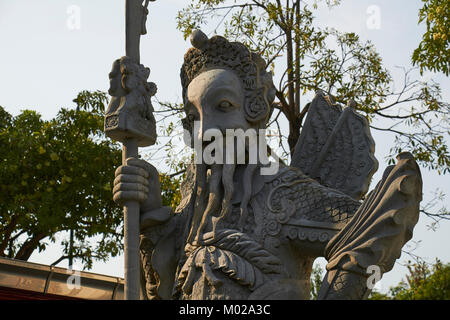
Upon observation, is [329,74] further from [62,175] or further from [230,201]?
[230,201]

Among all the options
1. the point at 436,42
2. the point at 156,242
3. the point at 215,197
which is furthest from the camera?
the point at 436,42

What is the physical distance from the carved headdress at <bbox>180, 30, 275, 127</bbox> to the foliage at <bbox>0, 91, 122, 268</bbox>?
6665mm

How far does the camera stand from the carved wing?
5812 millimetres

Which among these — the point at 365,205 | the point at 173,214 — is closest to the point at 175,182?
the point at 173,214

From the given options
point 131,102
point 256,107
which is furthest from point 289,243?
point 131,102

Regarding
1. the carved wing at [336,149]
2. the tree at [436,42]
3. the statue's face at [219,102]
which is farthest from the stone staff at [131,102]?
the tree at [436,42]

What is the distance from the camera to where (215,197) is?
18.0 ft

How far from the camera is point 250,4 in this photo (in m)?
11.4

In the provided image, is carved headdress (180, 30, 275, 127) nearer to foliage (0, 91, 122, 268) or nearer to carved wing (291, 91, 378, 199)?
carved wing (291, 91, 378, 199)

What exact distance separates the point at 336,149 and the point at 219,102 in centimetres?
107

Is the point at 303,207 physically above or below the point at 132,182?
below

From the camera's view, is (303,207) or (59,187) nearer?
(303,207)

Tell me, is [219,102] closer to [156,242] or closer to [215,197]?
[215,197]

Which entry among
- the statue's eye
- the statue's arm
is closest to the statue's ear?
the statue's eye
